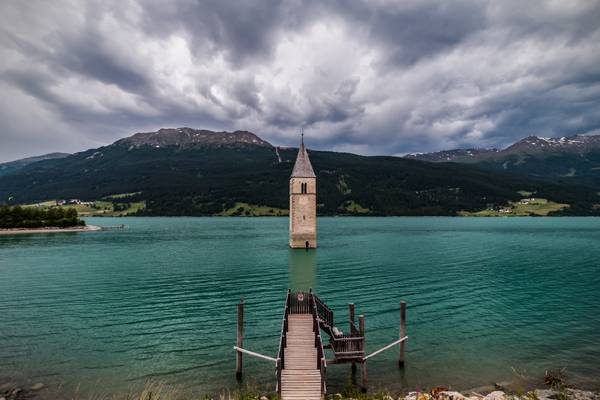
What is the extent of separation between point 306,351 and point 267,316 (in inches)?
448

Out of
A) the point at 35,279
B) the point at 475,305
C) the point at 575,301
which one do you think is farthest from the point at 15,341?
the point at 575,301

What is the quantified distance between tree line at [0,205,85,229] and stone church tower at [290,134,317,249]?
115m

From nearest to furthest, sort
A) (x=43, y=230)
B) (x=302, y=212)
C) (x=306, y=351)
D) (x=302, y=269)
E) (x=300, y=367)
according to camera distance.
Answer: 1. (x=300, y=367)
2. (x=306, y=351)
3. (x=302, y=269)
4. (x=302, y=212)
5. (x=43, y=230)

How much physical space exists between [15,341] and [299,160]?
53.3 m

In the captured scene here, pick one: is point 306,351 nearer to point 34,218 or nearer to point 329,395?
point 329,395

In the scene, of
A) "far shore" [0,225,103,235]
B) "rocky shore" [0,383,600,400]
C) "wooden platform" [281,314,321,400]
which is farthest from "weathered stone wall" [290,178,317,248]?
"far shore" [0,225,103,235]

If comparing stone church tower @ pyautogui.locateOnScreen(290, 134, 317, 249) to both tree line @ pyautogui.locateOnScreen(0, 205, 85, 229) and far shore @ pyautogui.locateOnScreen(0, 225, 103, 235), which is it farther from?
tree line @ pyautogui.locateOnScreen(0, 205, 85, 229)

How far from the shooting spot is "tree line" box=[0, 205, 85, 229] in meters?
132

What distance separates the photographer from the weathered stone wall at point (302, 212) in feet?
229

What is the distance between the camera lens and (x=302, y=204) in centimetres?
6956

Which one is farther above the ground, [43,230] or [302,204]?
[302,204]

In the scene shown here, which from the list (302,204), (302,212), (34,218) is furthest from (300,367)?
(34,218)

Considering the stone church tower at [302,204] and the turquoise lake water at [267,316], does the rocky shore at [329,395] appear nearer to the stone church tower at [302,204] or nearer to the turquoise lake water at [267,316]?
the turquoise lake water at [267,316]

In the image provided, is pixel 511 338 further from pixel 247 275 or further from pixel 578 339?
pixel 247 275
